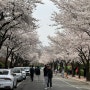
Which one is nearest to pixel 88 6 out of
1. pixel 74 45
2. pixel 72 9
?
pixel 72 9

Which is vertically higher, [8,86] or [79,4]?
[79,4]

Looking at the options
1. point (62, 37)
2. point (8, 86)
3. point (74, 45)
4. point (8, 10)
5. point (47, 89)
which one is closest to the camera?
point (8, 86)

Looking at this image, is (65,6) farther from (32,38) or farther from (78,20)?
(32,38)

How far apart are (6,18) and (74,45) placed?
17.5 metres

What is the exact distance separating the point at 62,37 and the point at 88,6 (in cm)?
2909

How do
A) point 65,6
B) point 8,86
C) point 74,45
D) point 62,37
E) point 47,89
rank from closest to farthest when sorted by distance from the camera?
1. point 8,86
2. point 47,89
3. point 65,6
4. point 74,45
5. point 62,37

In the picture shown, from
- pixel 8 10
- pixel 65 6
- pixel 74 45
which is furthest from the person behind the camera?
pixel 74 45

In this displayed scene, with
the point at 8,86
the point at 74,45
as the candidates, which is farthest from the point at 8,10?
the point at 74,45

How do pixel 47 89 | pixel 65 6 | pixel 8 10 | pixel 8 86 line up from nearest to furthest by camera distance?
pixel 8 86, pixel 47 89, pixel 8 10, pixel 65 6

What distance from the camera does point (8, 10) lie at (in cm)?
2945

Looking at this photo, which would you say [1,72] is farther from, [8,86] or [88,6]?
[88,6]

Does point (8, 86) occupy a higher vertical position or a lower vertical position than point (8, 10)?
lower

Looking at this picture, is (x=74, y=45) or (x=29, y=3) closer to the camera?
(x=29, y=3)

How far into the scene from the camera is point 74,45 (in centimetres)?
4844
